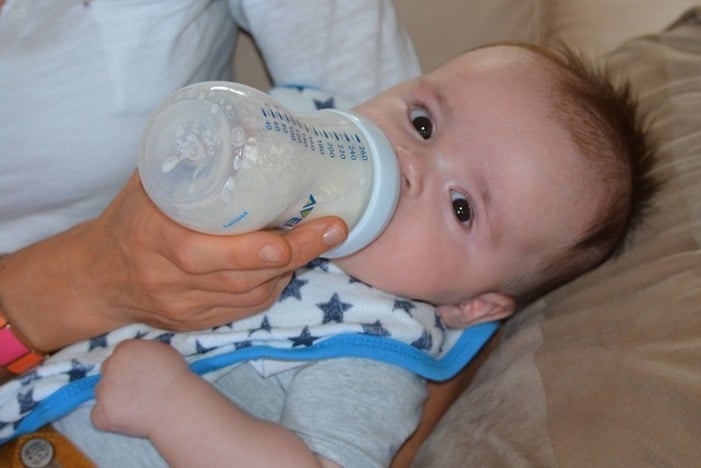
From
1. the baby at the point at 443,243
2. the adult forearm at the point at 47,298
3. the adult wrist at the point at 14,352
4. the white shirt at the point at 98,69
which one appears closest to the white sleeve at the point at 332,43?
the white shirt at the point at 98,69

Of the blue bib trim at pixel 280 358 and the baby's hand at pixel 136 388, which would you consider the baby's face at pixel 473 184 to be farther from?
the baby's hand at pixel 136 388

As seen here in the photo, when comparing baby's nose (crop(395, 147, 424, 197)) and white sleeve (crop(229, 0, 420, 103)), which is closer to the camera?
baby's nose (crop(395, 147, 424, 197))

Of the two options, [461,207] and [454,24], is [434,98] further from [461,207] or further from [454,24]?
[454,24]

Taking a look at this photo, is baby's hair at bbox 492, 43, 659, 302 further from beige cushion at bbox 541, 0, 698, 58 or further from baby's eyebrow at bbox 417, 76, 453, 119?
beige cushion at bbox 541, 0, 698, 58

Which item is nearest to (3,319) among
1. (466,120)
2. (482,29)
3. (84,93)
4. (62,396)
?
(62,396)

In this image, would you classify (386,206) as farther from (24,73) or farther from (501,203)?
(24,73)

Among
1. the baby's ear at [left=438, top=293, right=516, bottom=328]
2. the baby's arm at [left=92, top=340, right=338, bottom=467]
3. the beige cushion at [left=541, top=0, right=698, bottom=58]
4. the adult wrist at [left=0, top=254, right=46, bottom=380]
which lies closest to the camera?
the baby's arm at [left=92, top=340, right=338, bottom=467]

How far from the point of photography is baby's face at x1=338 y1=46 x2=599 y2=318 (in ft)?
3.65

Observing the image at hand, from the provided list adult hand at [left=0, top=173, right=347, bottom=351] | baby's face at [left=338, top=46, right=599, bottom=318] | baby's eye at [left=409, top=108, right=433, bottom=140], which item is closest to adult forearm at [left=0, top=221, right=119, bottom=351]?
adult hand at [left=0, top=173, right=347, bottom=351]

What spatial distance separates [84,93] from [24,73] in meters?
0.08

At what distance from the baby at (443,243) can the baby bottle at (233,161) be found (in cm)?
23

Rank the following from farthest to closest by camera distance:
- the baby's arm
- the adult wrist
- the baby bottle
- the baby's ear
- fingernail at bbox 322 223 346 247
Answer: the baby's ear
the adult wrist
the baby's arm
fingernail at bbox 322 223 346 247
the baby bottle

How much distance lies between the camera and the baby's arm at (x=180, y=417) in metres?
1.02

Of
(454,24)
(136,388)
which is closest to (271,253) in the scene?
(136,388)
